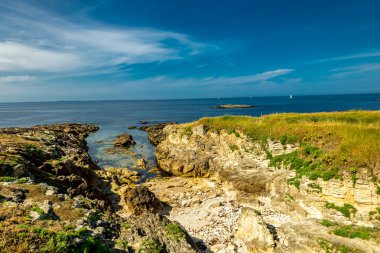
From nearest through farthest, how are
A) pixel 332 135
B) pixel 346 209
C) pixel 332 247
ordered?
pixel 332 247 < pixel 346 209 < pixel 332 135

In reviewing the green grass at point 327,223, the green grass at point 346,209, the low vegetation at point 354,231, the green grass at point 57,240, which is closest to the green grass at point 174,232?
the green grass at point 57,240

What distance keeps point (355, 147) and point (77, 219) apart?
69.6 feet

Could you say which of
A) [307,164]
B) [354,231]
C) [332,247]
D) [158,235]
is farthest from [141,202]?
[354,231]

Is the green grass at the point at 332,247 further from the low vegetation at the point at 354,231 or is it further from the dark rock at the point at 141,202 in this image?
the dark rock at the point at 141,202

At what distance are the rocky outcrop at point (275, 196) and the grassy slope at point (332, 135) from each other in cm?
115

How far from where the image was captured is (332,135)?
22.8 metres

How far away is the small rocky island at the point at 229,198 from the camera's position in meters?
13.5

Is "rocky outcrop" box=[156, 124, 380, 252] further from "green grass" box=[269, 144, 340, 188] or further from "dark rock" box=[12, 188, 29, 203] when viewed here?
"dark rock" box=[12, 188, 29, 203]

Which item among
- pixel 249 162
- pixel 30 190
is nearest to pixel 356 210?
pixel 249 162

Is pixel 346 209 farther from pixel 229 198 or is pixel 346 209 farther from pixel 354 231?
pixel 229 198

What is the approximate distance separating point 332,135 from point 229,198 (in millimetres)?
11903

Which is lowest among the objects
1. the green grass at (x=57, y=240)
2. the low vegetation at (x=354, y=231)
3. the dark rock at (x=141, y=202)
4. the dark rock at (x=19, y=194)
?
the dark rock at (x=141, y=202)

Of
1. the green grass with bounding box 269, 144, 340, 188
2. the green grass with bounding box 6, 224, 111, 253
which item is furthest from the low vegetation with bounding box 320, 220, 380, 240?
the green grass with bounding box 6, 224, 111, 253

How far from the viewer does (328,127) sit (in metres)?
24.0
